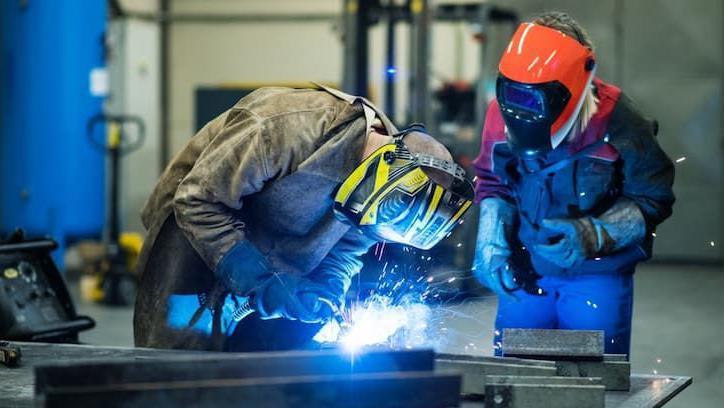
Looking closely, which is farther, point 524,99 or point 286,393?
point 524,99

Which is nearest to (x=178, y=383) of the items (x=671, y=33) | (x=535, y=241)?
(x=535, y=241)

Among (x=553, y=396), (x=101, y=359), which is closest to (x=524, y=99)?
(x=553, y=396)

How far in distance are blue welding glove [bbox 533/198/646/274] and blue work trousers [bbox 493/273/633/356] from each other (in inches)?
4.1

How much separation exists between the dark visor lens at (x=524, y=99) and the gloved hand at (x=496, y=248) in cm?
39

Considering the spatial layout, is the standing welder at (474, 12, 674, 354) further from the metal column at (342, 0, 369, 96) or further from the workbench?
the metal column at (342, 0, 369, 96)

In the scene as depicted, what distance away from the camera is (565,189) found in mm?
3576

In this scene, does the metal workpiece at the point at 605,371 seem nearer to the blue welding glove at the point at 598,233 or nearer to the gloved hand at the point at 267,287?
the gloved hand at the point at 267,287

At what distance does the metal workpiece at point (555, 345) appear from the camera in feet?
9.07

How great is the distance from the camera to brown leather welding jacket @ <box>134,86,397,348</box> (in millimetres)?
3047

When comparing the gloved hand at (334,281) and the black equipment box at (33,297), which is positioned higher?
the gloved hand at (334,281)

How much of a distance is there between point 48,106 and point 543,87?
5678mm

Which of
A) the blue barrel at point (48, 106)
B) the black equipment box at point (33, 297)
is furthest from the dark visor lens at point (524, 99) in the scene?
the blue barrel at point (48, 106)

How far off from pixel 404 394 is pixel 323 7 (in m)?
10.1

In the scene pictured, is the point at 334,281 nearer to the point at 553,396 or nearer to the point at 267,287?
the point at 267,287
